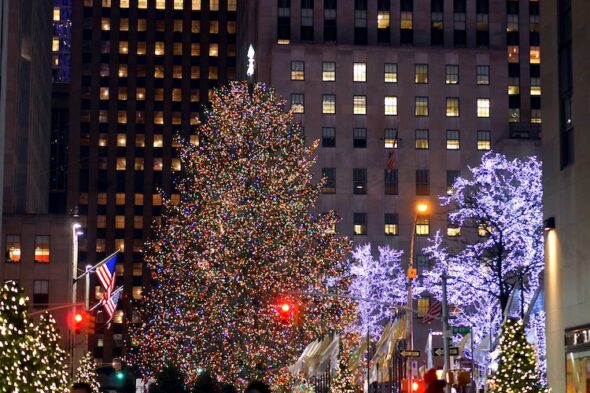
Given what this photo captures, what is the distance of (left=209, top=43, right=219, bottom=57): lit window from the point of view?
625ft

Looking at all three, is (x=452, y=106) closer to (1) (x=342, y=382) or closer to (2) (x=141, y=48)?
(1) (x=342, y=382)

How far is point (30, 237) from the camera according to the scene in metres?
102

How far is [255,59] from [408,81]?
1583cm

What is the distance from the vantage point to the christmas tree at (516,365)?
3466cm

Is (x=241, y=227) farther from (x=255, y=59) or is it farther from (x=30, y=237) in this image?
(x=255, y=59)

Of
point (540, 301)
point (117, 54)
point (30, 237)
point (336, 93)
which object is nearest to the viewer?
point (540, 301)

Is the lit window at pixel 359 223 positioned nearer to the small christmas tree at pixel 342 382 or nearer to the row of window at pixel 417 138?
the row of window at pixel 417 138

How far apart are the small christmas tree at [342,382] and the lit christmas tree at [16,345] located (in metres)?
36.1

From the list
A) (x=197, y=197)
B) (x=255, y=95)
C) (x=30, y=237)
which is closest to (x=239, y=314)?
(x=197, y=197)

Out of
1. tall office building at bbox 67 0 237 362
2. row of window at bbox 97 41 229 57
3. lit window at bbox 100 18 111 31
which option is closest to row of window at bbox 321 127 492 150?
tall office building at bbox 67 0 237 362

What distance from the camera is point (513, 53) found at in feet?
416

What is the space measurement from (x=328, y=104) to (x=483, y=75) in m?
15.6

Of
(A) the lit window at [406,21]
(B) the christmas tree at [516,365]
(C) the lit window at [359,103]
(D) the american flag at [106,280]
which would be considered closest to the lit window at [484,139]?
(C) the lit window at [359,103]

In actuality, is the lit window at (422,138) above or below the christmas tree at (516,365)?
above
